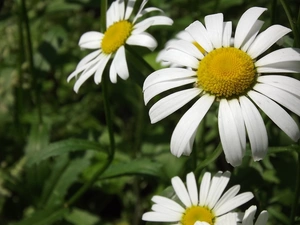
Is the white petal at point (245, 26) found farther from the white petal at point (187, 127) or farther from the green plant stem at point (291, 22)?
the white petal at point (187, 127)

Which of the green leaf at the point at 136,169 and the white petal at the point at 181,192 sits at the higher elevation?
the green leaf at the point at 136,169

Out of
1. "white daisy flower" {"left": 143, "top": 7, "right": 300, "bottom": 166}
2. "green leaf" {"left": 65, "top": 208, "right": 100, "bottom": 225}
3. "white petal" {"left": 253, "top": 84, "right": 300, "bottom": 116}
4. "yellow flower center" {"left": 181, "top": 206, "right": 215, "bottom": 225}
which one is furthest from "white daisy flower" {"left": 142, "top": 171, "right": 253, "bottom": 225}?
"green leaf" {"left": 65, "top": 208, "right": 100, "bottom": 225}

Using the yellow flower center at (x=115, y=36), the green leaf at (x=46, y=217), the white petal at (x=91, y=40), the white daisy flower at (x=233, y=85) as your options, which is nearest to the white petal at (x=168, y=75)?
the white daisy flower at (x=233, y=85)

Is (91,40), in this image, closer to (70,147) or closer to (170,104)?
(70,147)

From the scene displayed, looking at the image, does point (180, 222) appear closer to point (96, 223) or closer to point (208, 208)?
point (208, 208)

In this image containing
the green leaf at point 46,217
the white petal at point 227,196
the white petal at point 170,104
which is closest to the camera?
the white petal at point 170,104

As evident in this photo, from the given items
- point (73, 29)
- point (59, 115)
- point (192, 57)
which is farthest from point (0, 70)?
point (192, 57)
